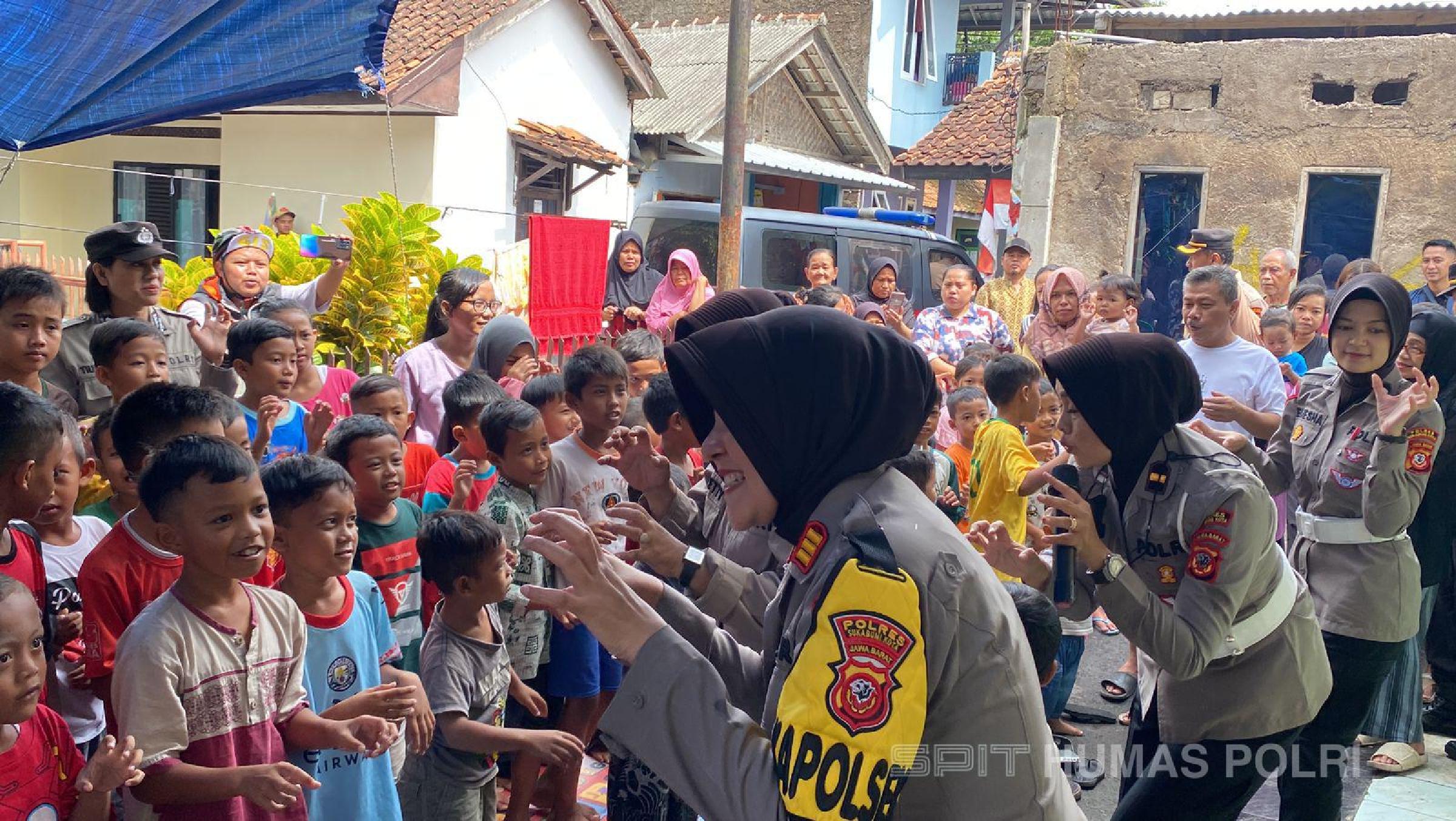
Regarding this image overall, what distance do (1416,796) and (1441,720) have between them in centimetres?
92

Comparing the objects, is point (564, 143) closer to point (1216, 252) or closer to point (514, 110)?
point (514, 110)

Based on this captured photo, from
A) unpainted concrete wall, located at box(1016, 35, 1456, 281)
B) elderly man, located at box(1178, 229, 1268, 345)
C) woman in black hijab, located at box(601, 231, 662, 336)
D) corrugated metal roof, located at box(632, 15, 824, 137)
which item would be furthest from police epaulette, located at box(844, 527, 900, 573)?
corrugated metal roof, located at box(632, 15, 824, 137)

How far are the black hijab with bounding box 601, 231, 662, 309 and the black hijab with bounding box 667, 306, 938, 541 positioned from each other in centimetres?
741

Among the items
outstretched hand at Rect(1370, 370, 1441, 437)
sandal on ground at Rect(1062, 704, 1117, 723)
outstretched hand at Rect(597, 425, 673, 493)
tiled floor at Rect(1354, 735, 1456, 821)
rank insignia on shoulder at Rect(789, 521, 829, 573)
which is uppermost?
outstretched hand at Rect(1370, 370, 1441, 437)

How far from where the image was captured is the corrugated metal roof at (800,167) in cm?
1777

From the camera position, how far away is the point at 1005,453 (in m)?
4.91

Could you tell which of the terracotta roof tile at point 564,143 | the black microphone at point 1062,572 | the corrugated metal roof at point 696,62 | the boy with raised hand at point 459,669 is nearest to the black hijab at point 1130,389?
the black microphone at point 1062,572

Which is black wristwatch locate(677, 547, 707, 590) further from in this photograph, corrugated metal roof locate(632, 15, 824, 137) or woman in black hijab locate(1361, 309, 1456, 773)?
corrugated metal roof locate(632, 15, 824, 137)

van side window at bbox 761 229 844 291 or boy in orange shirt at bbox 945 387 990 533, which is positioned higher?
van side window at bbox 761 229 844 291

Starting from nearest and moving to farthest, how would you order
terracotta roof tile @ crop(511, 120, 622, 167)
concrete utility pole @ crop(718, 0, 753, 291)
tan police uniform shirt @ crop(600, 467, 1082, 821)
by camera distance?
tan police uniform shirt @ crop(600, 467, 1082, 821) → concrete utility pole @ crop(718, 0, 753, 291) → terracotta roof tile @ crop(511, 120, 622, 167)

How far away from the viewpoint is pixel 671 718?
1.77 meters

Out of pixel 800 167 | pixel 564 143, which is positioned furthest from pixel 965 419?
pixel 800 167

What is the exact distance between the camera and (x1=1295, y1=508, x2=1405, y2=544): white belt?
4094 millimetres

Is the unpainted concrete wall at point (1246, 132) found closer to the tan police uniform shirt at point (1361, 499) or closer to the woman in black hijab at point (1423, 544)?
the woman in black hijab at point (1423, 544)
